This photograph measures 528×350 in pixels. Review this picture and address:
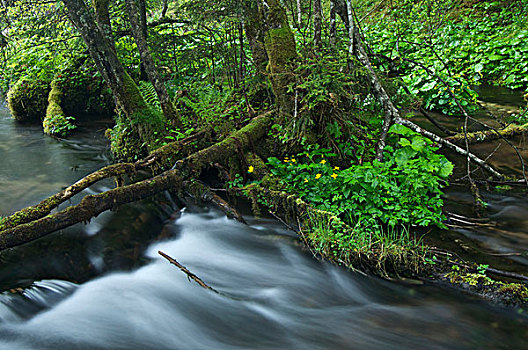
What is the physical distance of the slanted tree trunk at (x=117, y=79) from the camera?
5617 millimetres

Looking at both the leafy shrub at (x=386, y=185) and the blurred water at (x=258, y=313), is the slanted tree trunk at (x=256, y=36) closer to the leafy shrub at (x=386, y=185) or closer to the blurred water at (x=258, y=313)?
the leafy shrub at (x=386, y=185)

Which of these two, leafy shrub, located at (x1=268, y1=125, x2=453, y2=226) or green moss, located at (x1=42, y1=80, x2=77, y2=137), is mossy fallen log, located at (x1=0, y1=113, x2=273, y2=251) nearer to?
leafy shrub, located at (x1=268, y1=125, x2=453, y2=226)

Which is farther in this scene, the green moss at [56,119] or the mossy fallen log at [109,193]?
the green moss at [56,119]

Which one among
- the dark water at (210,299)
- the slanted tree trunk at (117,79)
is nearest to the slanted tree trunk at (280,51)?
the dark water at (210,299)

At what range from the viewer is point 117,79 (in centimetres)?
614

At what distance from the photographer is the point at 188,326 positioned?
3449 mm

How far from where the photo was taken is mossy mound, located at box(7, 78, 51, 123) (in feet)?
32.6

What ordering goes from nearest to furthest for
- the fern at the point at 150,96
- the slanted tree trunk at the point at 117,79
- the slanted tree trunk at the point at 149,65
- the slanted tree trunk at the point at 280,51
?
the slanted tree trunk at the point at 280,51 < the slanted tree trunk at the point at 117,79 < the slanted tree trunk at the point at 149,65 < the fern at the point at 150,96

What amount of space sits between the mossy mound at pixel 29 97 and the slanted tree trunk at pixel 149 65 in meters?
5.41

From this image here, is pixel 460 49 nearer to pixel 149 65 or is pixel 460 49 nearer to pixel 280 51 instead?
pixel 280 51

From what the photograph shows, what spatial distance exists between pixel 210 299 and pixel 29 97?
9.02 m

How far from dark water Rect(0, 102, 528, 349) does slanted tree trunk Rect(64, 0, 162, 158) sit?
70.7 inches

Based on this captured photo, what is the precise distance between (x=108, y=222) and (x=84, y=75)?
6.48m

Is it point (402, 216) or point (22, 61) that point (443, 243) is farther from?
point (22, 61)
